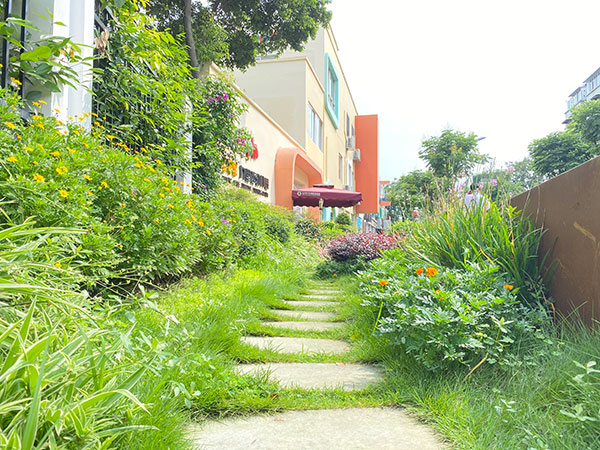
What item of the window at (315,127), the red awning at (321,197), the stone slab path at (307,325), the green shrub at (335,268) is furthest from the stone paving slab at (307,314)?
the window at (315,127)

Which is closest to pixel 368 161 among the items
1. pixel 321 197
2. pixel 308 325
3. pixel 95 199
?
pixel 321 197

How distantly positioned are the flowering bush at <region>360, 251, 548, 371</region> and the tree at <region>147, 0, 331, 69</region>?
8929mm

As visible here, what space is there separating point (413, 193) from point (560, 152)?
16.2 meters

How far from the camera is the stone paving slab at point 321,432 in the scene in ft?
4.78

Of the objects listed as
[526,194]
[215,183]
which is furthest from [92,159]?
[215,183]

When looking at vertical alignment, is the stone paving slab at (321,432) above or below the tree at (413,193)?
below

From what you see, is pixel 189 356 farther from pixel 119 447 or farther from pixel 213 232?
pixel 213 232

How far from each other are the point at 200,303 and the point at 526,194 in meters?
2.74

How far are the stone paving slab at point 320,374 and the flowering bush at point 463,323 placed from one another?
0.79ft

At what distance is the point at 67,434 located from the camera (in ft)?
3.45

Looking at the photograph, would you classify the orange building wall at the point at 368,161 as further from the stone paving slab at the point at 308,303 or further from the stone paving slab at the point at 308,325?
the stone paving slab at the point at 308,325

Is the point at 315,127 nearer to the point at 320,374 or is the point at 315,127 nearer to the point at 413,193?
the point at 413,193

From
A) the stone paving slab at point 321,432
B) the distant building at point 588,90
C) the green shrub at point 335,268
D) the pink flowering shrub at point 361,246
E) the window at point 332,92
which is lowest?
the stone paving slab at point 321,432

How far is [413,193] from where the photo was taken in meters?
34.4
